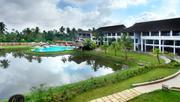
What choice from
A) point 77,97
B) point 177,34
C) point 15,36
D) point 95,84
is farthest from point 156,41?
point 15,36

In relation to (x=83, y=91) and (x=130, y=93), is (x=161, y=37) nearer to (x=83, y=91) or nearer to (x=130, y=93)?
(x=130, y=93)

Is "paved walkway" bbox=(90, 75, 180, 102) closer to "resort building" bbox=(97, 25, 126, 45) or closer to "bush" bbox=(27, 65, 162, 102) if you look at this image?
"bush" bbox=(27, 65, 162, 102)

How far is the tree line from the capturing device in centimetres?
9900

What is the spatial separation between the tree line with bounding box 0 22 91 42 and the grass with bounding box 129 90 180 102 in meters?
94.8

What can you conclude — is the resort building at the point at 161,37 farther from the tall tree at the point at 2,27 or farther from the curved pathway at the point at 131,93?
the tall tree at the point at 2,27

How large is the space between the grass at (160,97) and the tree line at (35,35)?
94.8 metres

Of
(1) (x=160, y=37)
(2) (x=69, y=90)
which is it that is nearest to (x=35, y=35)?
(1) (x=160, y=37)

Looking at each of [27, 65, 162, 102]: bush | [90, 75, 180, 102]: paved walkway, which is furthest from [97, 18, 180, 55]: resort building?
[90, 75, 180, 102]: paved walkway

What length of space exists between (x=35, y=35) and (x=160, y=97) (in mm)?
102830

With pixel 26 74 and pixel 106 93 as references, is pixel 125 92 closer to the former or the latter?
pixel 106 93

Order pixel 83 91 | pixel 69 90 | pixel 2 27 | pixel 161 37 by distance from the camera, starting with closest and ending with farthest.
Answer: pixel 69 90 < pixel 83 91 < pixel 161 37 < pixel 2 27

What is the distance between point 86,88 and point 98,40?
6374cm

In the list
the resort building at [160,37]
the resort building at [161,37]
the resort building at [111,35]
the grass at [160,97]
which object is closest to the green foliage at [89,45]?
the resort building at [111,35]

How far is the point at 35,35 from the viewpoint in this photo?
356 ft
